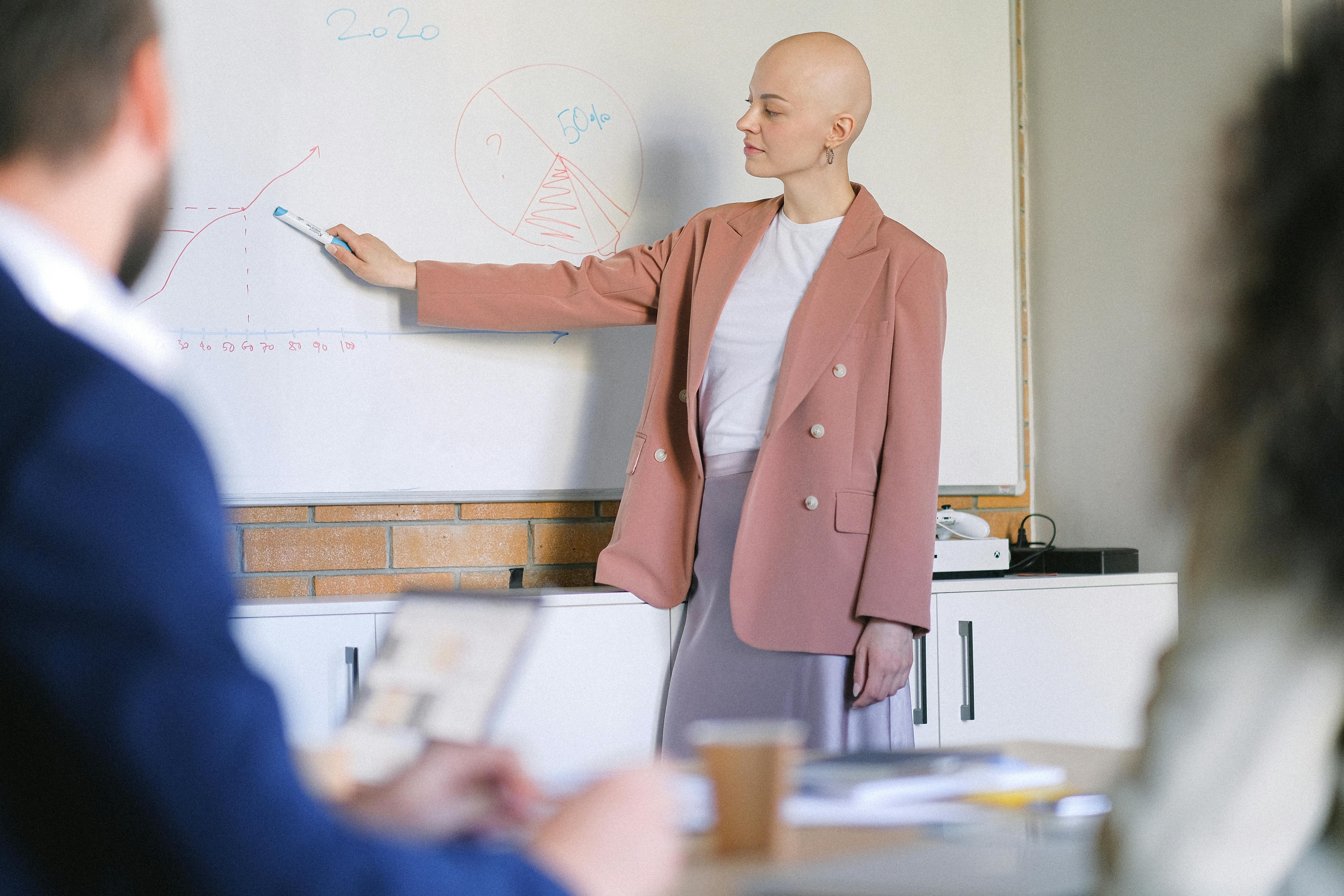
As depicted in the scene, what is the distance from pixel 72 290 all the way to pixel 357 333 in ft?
6.80

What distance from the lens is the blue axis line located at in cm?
246

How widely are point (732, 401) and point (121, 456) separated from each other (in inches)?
69.2

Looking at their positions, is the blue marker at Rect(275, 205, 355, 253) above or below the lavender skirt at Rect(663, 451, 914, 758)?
above

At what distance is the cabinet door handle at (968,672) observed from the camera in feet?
8.53

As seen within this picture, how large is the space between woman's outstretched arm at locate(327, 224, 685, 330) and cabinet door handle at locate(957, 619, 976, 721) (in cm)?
94

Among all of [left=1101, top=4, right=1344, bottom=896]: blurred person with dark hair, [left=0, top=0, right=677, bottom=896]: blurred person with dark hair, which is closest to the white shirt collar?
[left=0, top=0, right=677, bottom=896]: blurred person with dark hair

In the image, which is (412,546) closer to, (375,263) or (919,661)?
(375,263)

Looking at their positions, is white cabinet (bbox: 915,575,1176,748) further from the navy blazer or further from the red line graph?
the navy blazer

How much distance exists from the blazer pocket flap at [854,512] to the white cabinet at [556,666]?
18.7 inches

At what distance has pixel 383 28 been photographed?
8.53ft

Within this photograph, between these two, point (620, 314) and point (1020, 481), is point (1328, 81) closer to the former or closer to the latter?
point (620, 314)

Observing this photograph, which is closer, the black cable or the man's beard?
the man's beard

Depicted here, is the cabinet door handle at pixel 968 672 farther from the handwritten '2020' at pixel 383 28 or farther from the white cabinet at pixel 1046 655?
the handwritten '2020' at pixel 383 28

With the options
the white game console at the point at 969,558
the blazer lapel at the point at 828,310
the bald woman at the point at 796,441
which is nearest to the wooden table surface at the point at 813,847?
the bald woman at the point at 796,441
